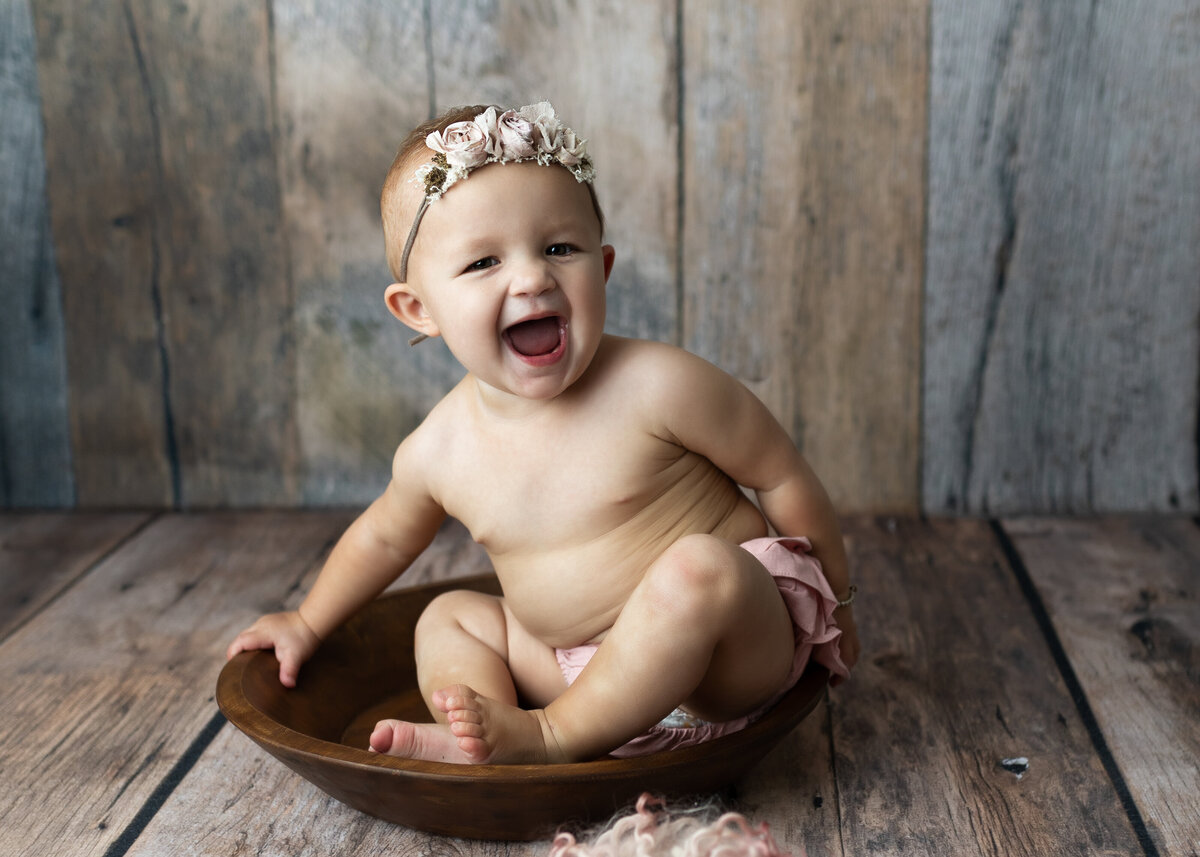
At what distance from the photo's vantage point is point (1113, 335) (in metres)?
1.53

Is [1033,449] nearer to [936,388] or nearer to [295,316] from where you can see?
[936,388]

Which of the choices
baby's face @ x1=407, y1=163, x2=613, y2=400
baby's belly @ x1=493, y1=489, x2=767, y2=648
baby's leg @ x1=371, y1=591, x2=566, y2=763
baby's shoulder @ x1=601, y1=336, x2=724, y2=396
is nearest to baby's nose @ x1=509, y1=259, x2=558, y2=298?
baby's face @ x1=407, y1=163, x2=613, y2=400

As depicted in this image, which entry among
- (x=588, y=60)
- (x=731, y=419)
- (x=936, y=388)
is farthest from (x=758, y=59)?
(x=731, y=419)

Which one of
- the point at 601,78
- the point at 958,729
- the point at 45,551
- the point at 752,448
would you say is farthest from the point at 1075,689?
the point at 45,551

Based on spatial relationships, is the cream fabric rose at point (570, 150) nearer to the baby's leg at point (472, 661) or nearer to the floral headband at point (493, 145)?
the floral headband at point (493, 145)

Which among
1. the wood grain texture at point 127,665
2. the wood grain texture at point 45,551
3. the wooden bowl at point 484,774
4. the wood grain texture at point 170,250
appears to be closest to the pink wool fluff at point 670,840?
the wooden bowl at point 484,774

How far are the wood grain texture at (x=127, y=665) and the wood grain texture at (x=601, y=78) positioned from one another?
1.94ft

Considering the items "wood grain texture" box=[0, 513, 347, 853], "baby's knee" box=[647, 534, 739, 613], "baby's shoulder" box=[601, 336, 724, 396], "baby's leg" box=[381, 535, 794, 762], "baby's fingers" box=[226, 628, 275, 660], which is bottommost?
"wood grain texture" box=[0, 513, 347, 853]

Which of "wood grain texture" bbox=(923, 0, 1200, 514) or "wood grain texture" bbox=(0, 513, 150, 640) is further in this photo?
"wood grain texture" bbox=(923, 0, 1200, 514)

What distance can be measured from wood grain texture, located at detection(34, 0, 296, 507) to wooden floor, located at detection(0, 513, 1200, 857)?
137 mm

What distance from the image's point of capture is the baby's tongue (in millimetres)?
876

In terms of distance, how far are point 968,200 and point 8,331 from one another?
1.32 metres

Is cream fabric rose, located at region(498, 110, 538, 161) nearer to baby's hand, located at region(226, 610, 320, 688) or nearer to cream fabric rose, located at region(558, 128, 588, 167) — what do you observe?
cream fabric rose, located at region(558, 128, 588, 167)

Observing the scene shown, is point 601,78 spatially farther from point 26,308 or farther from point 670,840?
point 670,840
